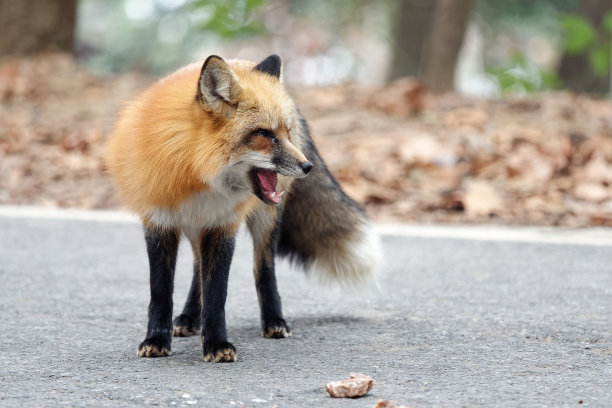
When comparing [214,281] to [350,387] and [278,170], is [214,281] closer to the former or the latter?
[278,170]

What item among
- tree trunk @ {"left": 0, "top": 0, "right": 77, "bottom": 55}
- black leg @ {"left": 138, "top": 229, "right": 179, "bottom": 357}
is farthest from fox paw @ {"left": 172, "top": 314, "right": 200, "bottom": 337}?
tree trunk @ {"left": 0, "top": 0, "right": 77, "bottom": 55}

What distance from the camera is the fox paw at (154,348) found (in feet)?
12.3

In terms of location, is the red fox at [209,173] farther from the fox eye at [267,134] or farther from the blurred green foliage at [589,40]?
the blurred green foliage at [589,40]

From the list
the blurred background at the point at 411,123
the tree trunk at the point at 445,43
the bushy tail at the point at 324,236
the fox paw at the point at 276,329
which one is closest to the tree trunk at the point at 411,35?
the blurred background at the point at 411,123

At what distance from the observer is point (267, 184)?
3.65 meters

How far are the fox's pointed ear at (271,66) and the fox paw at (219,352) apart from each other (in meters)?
1.28

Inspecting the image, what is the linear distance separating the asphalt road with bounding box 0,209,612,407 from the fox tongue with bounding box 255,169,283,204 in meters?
0.72

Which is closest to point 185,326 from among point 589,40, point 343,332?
point 343,332

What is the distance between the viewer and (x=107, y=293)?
517 cm

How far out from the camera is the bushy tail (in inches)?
185

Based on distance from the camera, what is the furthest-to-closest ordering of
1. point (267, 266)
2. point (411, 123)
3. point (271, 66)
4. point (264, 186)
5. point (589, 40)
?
point (589, 40), point (411, 123), point (267, 266), point (271, 66), point (264, 186)

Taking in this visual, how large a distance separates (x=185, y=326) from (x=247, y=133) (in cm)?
132

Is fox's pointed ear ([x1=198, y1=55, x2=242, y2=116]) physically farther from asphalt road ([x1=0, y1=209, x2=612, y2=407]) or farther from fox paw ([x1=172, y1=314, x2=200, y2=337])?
fox paw ([x1=172, y1=314, x2=200, y2=337])

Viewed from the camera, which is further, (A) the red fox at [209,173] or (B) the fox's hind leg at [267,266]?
(B) the fox's hind leg at [267,266]
